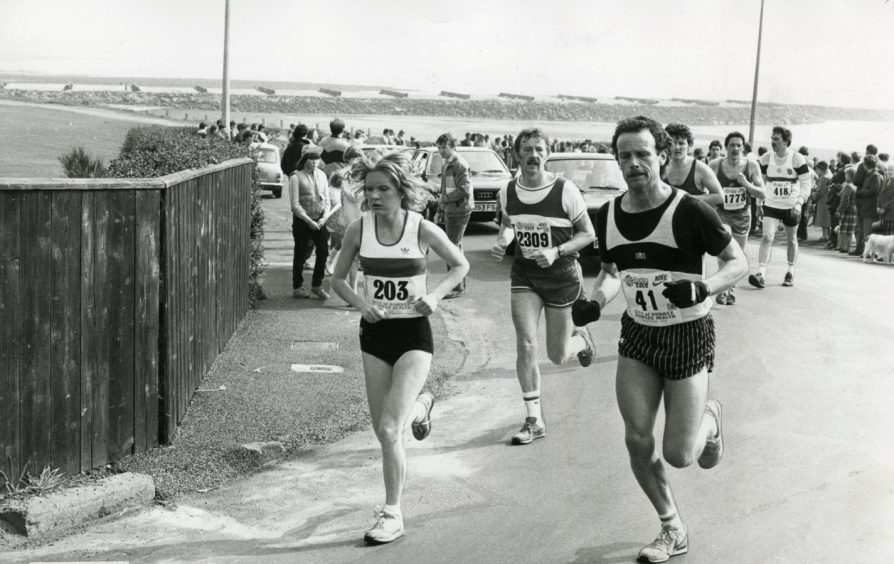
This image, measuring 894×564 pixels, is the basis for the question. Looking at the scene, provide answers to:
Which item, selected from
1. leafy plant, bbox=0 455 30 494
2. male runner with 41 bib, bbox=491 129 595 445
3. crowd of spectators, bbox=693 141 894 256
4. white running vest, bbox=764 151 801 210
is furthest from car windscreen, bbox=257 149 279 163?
leafy plant, bbox=0 455 30 494

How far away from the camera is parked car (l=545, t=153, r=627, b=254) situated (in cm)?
1666

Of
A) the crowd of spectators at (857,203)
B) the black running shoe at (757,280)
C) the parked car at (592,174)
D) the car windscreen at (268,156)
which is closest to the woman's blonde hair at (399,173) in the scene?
the black running shoe at (757,280)

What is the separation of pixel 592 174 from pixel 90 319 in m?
12.1

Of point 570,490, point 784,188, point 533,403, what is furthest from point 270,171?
point 570,490

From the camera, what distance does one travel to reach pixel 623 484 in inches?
253

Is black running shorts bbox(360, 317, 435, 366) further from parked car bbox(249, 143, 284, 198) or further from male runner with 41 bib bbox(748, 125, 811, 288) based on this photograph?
parked car bbox(249, 143, 284, 198)

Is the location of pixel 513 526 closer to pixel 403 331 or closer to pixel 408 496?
pixel 408 496

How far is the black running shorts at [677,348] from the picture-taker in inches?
204

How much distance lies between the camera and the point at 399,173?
227 inches

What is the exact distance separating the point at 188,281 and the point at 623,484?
3.59 m

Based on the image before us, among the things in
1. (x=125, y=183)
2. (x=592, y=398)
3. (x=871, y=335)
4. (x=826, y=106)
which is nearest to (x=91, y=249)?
(x=125, y=183)

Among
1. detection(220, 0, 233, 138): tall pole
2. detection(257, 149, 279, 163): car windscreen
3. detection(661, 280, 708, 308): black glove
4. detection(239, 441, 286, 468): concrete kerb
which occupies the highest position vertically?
detection(220, 0, 233, 138): tall pole

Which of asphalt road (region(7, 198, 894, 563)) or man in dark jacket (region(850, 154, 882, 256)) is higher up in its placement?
man in dark jacket (region(850, 154, 882, 256))

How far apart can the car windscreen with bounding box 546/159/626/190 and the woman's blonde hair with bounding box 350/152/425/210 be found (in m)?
11.2
